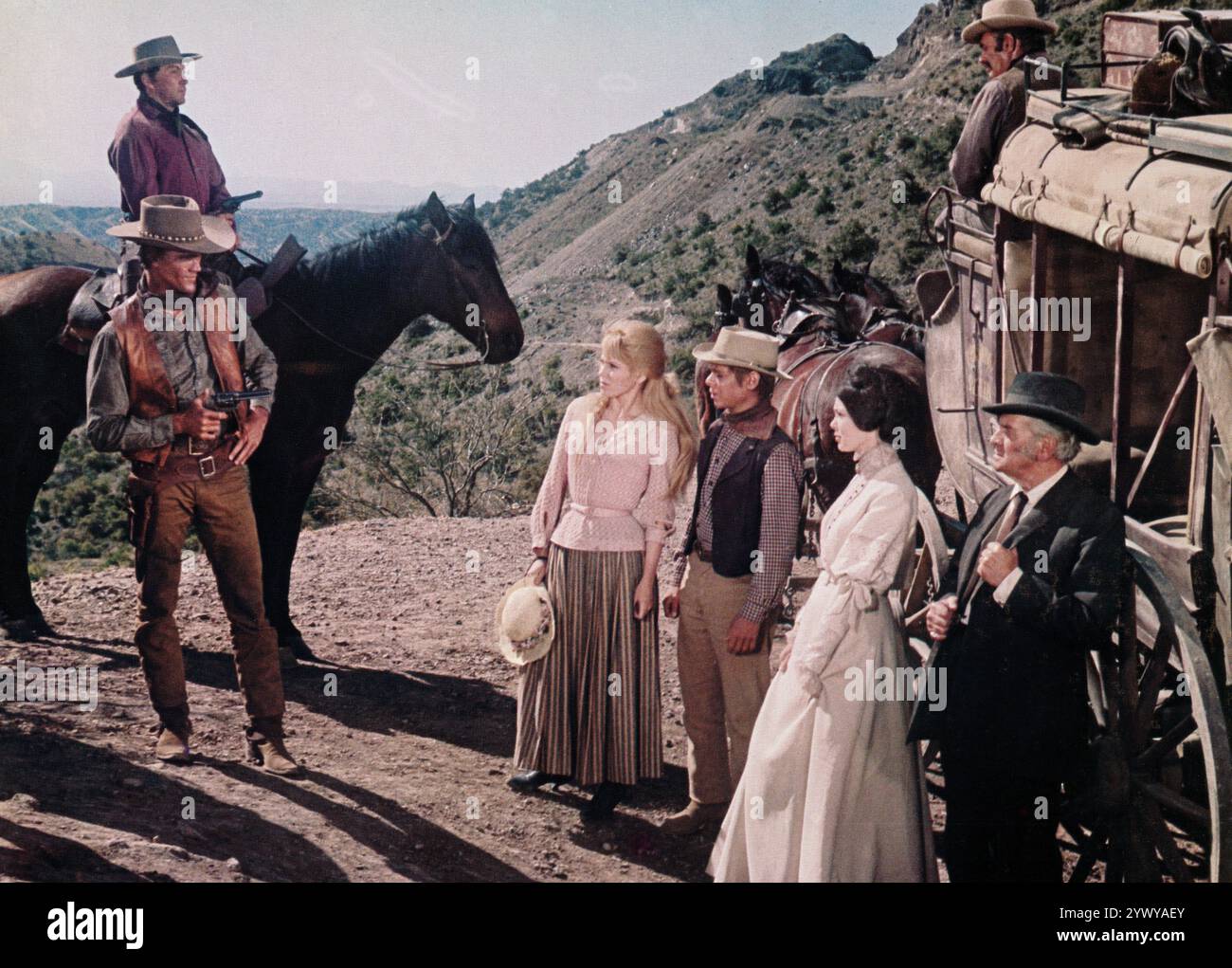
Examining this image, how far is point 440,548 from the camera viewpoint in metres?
9.95

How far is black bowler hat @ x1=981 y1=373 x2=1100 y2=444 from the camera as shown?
3746 millimetres

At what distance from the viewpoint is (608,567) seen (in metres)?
4.91

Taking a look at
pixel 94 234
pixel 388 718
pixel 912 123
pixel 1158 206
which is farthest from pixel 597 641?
pixel 912 123

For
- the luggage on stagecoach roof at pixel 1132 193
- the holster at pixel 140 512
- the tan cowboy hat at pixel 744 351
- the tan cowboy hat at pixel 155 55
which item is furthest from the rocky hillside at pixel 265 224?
the luggage on stagecoach roof at pixel 1132 193

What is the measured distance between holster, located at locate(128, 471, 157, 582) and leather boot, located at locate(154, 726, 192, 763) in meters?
0.67

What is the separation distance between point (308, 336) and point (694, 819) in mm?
3422

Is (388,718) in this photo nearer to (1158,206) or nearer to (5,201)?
(5,201)

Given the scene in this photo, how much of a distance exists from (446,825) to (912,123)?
77.3ft

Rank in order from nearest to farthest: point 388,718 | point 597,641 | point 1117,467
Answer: point 1117,467
point 597,641
point 388,718

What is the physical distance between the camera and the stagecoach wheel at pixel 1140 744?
365 centimetres

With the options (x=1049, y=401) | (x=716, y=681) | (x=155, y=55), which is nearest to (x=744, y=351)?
(x=1049, y=401)

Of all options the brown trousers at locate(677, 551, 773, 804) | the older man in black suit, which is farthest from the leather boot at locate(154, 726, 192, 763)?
the older man in black suit

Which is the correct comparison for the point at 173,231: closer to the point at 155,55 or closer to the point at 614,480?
the point at 155,55

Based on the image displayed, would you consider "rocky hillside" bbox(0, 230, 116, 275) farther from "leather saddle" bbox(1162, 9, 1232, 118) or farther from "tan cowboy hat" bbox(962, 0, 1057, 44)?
"leather saddle" bbox(1162, 9, 1232, 118)
